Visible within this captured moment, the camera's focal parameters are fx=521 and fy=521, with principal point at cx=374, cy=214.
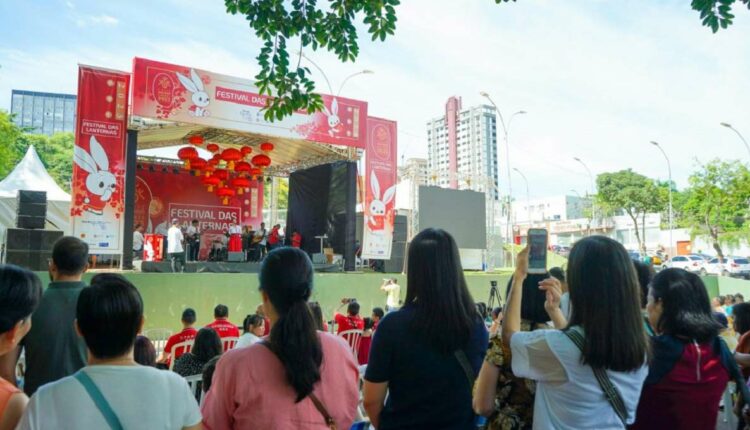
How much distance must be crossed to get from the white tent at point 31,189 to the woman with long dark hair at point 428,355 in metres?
14.6

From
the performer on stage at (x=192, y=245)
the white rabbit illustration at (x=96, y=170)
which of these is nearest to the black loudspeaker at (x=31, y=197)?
the white rabbit illustration at (x=96, y=170)

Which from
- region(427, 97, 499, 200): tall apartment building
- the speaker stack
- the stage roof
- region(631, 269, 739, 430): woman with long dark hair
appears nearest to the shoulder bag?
region(631, 269, 739, 430): woman with long dark hair

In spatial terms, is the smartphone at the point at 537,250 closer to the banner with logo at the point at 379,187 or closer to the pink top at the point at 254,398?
the pink top at the point at 254,398

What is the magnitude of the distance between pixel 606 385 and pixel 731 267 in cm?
3039

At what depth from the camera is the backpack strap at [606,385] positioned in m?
1.55

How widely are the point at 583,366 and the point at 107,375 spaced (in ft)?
4.35

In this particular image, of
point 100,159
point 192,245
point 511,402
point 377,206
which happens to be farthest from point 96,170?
point 511,402

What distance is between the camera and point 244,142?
48.2 feet

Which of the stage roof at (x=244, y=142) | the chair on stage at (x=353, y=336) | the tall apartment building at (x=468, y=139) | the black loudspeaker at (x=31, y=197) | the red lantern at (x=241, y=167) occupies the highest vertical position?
the tall apartment building at (x=468, y=139)

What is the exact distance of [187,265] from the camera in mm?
12727

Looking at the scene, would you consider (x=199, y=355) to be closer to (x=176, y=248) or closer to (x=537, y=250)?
(x=537, y=250)

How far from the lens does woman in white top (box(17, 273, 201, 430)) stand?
1.29 m

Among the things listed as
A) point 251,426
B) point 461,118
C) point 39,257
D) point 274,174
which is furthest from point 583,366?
point 461,118

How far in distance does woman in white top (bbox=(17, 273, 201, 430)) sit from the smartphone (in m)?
1.18
